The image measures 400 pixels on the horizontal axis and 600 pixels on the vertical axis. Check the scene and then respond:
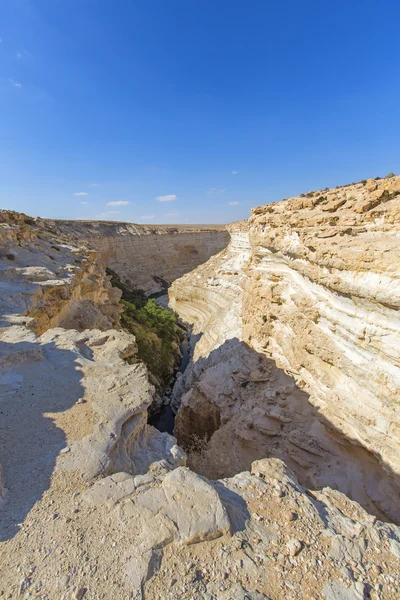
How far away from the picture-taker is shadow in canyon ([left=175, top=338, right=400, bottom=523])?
16.1 feet

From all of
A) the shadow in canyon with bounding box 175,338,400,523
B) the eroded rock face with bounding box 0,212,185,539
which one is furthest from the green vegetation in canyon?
the eroded rock face with bounding box 0,212,185,539

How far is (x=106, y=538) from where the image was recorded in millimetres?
2383

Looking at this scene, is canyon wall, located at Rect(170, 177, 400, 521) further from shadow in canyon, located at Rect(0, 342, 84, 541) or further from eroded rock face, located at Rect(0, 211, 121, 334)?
eroded rock face, located at Rect(0, 211, 121, 334)

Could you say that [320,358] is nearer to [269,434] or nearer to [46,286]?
[269,434]

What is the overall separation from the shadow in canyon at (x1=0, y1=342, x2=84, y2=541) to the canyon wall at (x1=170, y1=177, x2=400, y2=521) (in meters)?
4.43

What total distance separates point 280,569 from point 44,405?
327 cm

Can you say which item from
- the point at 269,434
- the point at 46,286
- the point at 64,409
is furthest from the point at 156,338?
the point at 64,409

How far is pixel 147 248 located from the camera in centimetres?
3662

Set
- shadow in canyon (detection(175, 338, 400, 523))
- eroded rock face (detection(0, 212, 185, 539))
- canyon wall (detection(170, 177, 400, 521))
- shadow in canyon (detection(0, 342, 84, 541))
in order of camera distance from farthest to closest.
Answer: shadow in canyon (detection(175, 338, 400, 523)) < canyon wall (detection(170, 177, 400, 521)) < eroded rock face (detection(0, 212, 185, 539)) < shadow in canyon (detection(0, 342, 84, 541))

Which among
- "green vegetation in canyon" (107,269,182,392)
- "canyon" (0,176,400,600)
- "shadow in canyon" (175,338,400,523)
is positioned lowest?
"green vegetation in canyon" (107,269,182,392)

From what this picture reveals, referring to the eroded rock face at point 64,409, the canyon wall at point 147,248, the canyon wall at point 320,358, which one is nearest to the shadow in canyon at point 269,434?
the canyon wall at point 320,358

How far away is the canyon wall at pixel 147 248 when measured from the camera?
106ft

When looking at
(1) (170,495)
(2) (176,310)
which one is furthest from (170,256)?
(1) (170,495)

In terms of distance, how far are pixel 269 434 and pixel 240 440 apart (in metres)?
0.81
